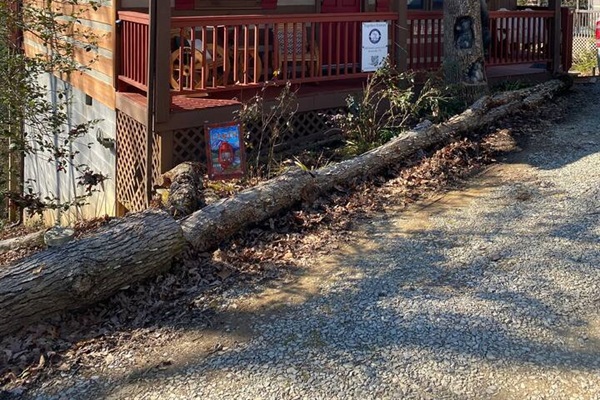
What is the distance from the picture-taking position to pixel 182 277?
5.58 m

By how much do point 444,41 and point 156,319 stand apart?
6492 millimetres

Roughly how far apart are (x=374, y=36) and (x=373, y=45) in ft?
0.36

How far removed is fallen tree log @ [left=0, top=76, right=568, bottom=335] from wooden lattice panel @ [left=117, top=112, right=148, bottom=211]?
94.1 inches

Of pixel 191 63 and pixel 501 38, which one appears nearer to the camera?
pixel 191 63

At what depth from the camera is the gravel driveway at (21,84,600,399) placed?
414cm

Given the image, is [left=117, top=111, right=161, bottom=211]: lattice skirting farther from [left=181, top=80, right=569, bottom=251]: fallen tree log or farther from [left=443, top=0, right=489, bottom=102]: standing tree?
[left=443, top=0, right=489, bottom=102]: standing tree

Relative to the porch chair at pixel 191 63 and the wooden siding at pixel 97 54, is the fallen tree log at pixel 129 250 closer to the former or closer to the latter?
the porch chair at pixel 191 63

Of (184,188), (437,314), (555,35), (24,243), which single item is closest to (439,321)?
(437,314)

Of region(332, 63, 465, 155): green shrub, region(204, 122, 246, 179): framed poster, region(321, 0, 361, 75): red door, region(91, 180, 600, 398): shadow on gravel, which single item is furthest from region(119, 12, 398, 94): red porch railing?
region(91, 180, 600, 398): shadow on gravel

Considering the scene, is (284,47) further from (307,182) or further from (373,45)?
(307,182)

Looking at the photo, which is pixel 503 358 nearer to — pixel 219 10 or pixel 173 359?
pixel 173 359

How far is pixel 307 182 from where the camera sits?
694cm

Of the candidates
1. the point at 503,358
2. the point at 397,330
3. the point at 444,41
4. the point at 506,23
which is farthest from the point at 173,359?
the point at 506,23

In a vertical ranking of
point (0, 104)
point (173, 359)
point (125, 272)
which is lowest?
point (173, 359)
